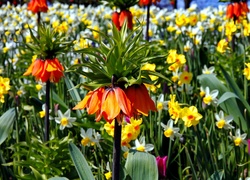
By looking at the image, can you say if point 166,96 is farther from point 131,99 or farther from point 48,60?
point 131,99

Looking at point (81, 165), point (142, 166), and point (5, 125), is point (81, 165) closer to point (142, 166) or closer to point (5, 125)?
point (142, 166)

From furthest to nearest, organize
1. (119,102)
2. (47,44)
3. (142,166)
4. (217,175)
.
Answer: (47,44), (217,175), (142,166), (119,102)

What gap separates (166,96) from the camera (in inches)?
129

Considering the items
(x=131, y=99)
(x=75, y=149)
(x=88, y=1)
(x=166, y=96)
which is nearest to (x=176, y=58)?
(x=166, y=96)

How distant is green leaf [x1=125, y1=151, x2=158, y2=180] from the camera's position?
196cm

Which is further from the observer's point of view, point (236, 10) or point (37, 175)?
point (236, 10)

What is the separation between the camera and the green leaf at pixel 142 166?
1959 millimetres

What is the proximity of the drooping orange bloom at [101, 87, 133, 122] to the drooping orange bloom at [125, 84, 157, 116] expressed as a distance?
0.02 m

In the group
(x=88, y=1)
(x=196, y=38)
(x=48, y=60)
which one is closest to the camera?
(x=48, y=60)

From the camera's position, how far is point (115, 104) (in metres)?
1.52

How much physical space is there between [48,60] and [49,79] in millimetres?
99

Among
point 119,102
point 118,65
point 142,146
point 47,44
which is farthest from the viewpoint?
point 47,44

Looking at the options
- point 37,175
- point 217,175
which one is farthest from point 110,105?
point 37,175

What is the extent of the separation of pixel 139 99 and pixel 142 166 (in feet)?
1.63
